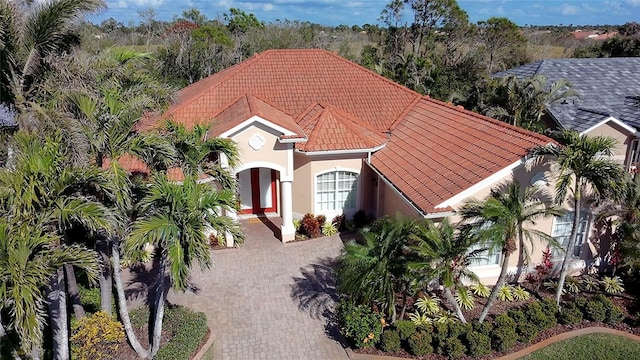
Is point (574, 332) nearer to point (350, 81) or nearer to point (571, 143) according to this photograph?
point (571, 143)

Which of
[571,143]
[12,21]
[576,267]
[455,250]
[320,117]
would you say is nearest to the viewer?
[12,21]

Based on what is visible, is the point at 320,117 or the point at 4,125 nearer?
the point at 4,125

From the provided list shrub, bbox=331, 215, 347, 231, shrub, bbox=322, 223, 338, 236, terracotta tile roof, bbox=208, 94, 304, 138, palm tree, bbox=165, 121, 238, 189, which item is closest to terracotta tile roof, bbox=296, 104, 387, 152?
terracotta tile roof, bbox=208, 94, 304, 138

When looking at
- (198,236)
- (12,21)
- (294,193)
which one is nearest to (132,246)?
(198,236)

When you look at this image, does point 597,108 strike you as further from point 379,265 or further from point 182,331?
point 182,331

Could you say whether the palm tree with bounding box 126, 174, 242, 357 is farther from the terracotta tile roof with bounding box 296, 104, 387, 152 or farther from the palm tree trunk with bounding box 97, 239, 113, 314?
the terracotta tile roof with bounding box 296, 104, 387, 152

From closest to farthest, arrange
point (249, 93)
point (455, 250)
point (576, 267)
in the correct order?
point (455, 250) < point (576, 267) < point (249, 93)

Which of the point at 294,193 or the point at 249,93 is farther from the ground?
the point at 249,93
